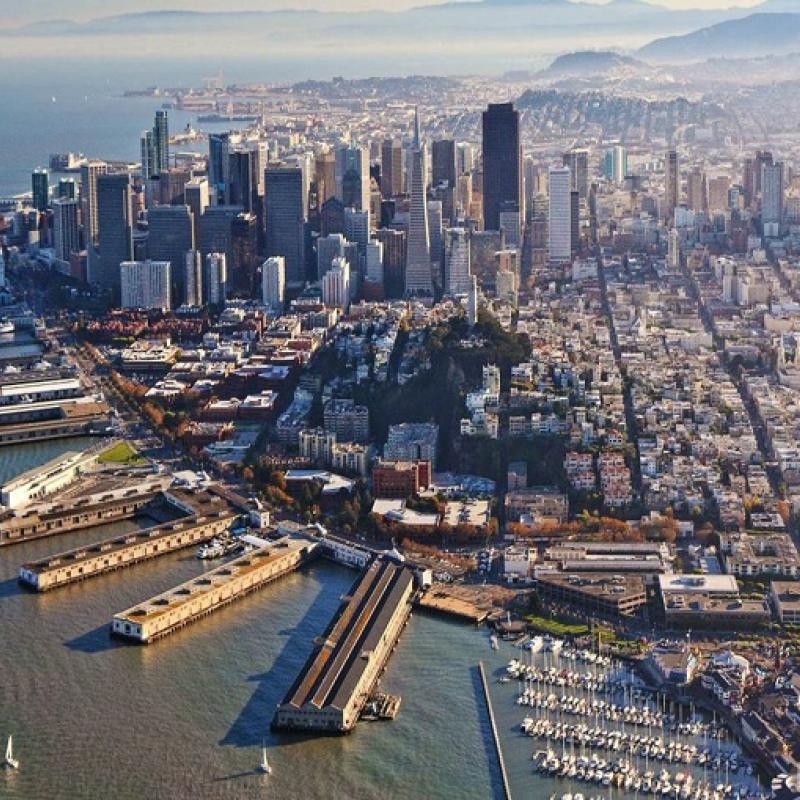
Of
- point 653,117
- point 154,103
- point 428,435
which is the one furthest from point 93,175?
point 154,103

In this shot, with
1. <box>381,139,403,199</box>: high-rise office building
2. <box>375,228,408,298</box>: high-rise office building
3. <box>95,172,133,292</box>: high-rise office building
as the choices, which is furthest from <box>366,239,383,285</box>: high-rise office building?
<box>381,139,403,199</box>: high-rise office building

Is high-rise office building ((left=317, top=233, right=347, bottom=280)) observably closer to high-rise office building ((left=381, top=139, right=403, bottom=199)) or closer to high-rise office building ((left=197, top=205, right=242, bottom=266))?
high-rise office building ((left=197, top=205, right=242, bottom=266))

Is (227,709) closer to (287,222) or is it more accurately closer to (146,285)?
(146,285)

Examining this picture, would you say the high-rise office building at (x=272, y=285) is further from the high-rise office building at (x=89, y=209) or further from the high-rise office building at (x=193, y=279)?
the high-rise office building at (x=89, y=209)

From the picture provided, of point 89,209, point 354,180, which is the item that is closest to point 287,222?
point 354,180

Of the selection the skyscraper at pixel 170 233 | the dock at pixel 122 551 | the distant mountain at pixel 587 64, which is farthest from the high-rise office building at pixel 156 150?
the distant mountain at pixel 587 64

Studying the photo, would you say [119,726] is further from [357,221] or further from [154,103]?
[154,103]

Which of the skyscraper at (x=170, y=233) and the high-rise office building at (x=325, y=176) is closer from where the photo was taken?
Answer: the skyscraper at (x=170, y=233)
